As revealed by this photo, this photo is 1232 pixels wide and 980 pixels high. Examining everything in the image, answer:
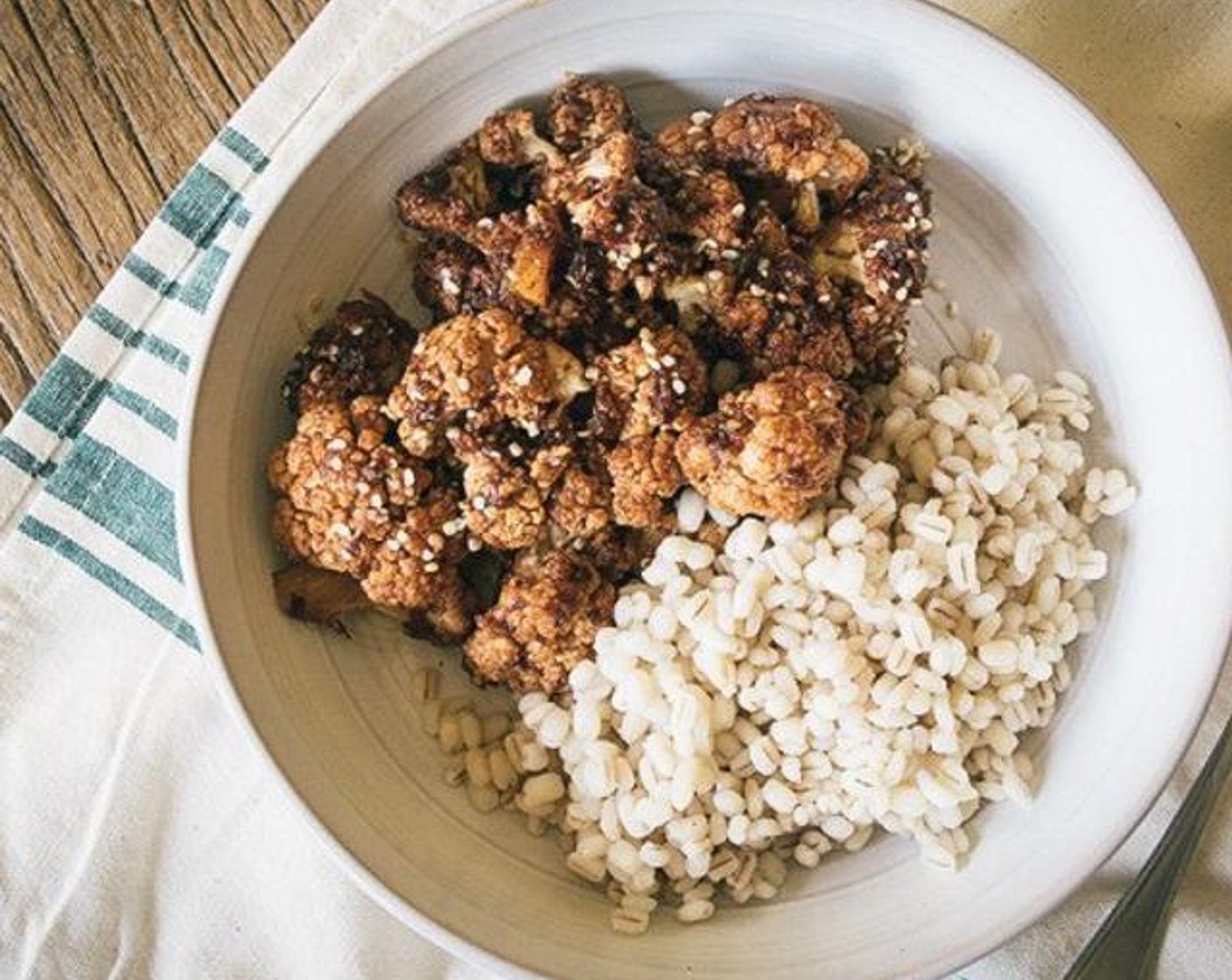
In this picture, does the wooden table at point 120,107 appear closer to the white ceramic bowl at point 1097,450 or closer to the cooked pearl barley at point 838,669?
the white ceramic bowl at point 1097,450

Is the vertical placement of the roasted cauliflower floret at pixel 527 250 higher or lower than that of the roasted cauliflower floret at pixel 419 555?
higher

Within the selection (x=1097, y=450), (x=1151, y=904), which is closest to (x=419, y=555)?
(x=1097, y=450)

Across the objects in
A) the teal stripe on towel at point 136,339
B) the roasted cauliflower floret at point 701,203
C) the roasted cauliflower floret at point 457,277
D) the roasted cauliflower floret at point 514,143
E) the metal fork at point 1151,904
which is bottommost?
the metal fork at point 1151,904

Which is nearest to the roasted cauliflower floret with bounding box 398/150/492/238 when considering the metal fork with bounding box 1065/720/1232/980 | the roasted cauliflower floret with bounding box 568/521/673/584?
the roasted cauliflower floret with bounding box 568/521/673/584

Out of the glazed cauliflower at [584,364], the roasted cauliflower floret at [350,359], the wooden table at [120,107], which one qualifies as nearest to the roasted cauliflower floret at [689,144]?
the glazed cauliflower at [584,364]

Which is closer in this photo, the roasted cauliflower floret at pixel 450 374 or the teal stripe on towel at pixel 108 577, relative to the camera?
the roasted cauliflower floret at pixel 450 374

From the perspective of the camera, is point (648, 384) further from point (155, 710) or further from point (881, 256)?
point (155, 710)

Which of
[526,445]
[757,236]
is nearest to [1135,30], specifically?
[757,236]
